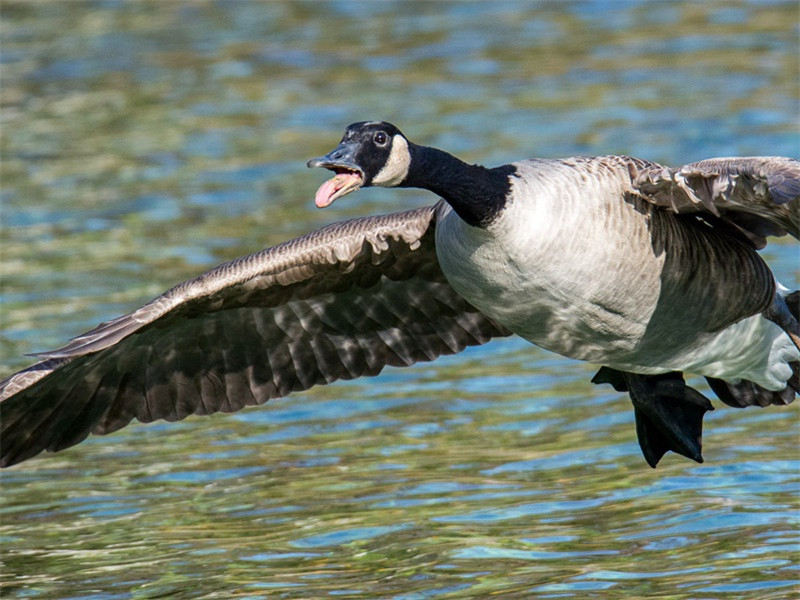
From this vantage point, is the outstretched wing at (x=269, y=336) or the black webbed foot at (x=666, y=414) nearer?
the outstretched wing at (x=269, y=336)

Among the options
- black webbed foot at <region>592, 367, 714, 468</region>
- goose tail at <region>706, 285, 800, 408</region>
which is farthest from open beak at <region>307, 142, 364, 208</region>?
black webbed foot at <region>592, 367, 714, 468</region>

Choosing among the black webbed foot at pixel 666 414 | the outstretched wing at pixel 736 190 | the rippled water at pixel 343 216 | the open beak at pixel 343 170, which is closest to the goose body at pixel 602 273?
the outstretched wing at pixel 736 190

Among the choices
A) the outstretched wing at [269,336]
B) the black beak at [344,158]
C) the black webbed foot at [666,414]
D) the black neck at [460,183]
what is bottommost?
the black webbed foot at [666,414]

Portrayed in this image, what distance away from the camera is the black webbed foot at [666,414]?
9.58 meters

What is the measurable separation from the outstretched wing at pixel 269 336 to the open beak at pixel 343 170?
161cm

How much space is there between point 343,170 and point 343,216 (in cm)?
889

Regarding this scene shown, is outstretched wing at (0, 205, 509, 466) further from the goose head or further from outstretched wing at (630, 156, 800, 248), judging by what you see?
outstretched wing at (630, 156, 800, 248)

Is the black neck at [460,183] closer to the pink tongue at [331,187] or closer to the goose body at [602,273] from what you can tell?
the goose body at [602,273]

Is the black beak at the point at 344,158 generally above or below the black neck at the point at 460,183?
above

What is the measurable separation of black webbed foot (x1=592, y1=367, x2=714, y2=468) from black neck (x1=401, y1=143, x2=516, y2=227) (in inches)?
96.0

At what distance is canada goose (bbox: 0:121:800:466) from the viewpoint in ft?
25.9

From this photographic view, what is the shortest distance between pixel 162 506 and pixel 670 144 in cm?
956

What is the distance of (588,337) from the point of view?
8.63m

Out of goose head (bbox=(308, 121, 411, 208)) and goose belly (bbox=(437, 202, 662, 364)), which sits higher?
goose head (bbox=(308, 121, 411, 208))
